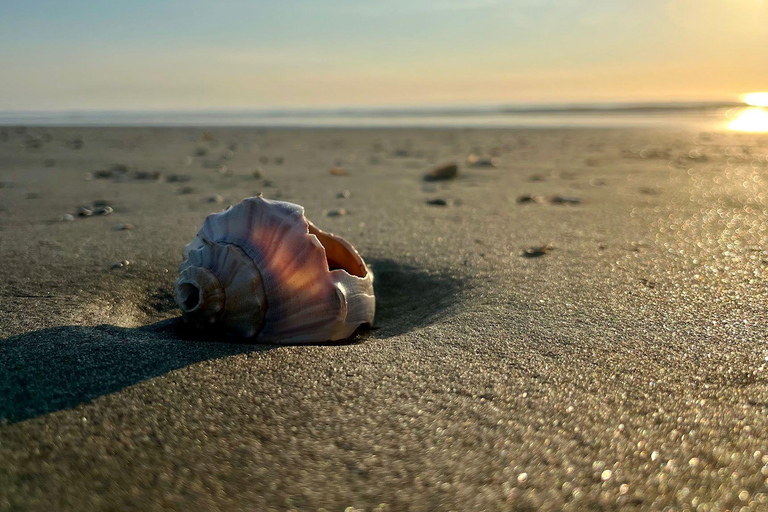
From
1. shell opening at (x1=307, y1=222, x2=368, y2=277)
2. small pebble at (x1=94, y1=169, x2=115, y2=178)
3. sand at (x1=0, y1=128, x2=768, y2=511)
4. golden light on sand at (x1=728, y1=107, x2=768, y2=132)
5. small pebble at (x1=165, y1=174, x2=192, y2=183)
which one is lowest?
sand at (x1=0, y1=128, x2=768, y2=511)

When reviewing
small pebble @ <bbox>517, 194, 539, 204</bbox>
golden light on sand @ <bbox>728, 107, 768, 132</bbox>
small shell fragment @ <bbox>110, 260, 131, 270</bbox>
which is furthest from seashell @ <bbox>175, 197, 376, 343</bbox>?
golden light on sand @ <bbox>728, 107, 768, 132</bbox>

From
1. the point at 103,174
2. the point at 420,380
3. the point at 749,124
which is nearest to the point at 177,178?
the point at 103,174

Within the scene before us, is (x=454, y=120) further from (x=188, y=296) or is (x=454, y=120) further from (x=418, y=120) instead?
(x=188, y=296)

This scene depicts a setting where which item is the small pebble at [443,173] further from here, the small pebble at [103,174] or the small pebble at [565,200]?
the small pebble at [103,174]

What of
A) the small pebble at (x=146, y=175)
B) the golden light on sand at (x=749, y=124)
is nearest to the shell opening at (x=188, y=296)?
the small pebble at (x=146, y=175)

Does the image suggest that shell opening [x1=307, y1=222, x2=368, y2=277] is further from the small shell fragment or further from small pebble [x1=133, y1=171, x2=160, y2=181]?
small pebble [x1=133, y1=171, x2=160, y2=181]
